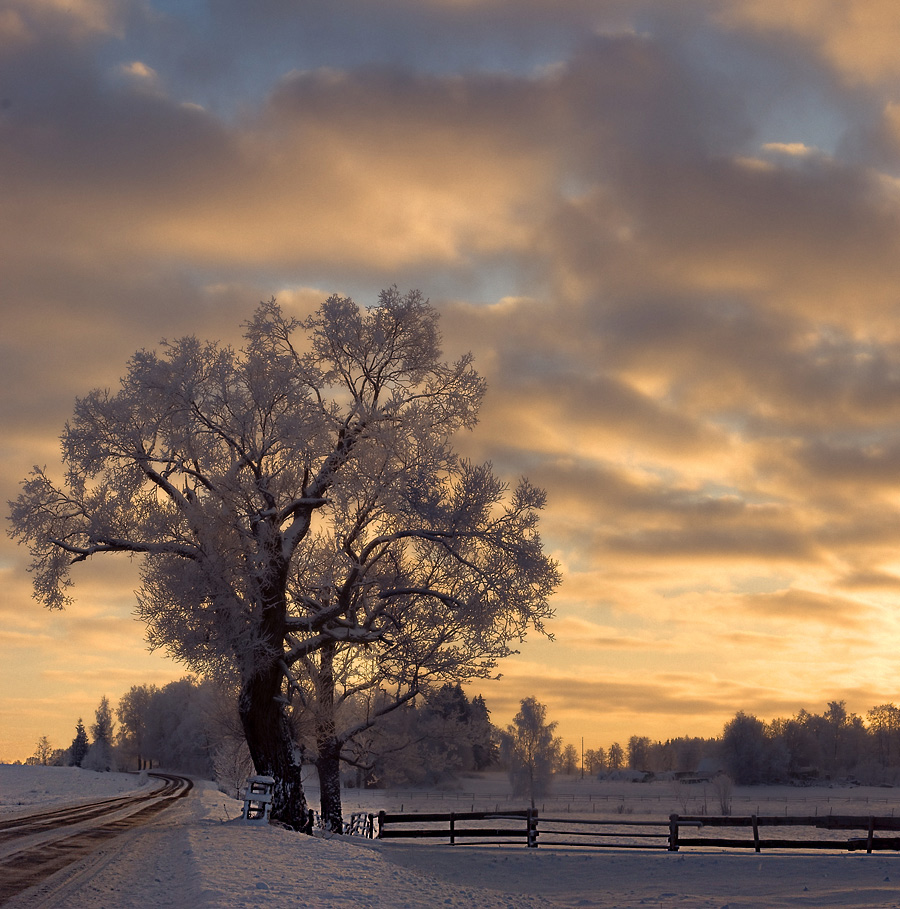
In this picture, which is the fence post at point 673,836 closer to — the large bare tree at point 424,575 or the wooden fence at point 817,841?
the wooden fence at point 817,841

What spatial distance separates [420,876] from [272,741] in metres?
6.42

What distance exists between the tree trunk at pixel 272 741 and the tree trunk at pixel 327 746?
7630mm

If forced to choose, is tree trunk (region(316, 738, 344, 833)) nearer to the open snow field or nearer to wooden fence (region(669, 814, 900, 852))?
the open snow field

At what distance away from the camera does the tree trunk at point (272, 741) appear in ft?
75.6

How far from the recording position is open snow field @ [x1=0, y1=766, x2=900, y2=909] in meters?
12.4

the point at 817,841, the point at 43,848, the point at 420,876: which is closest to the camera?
the point at 43,848

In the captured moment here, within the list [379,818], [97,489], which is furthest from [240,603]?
[379,818]

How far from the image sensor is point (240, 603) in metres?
23.0

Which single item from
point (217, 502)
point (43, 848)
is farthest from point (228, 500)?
point (43, 848)

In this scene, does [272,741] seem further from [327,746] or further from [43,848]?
[327,746]

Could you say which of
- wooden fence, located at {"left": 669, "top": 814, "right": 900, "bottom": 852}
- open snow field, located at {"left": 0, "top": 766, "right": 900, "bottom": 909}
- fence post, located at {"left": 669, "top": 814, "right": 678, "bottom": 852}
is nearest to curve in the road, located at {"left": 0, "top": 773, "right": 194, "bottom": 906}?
open snow field, located at {"left": 0, "top": 766, "right": 900, "bottom": 909}

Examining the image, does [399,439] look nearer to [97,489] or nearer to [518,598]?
[518,598]

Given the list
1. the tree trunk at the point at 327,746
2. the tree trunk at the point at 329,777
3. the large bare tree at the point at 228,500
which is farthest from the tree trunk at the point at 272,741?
the tree trunk at the point at 329,777

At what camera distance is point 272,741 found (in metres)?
23.2
